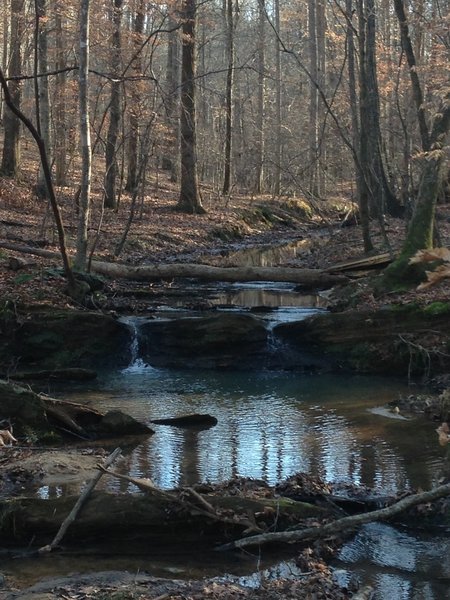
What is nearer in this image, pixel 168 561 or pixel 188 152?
pixel 168 561

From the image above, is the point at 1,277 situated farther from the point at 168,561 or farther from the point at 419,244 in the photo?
the point at 168,561

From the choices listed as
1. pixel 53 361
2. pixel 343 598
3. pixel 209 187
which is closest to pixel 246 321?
pixel 53 361

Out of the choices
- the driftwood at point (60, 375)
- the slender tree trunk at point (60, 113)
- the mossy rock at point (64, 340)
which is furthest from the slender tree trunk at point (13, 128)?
the driftwood at point (60, 375)

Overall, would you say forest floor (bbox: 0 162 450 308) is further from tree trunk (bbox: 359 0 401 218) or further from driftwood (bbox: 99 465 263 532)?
driftwood (bbox: 99 465 263 532)

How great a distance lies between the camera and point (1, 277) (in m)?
14.1

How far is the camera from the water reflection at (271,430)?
302 inches

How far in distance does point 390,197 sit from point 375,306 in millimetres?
14627

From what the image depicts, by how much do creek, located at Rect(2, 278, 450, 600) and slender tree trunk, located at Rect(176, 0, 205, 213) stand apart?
1290 cm

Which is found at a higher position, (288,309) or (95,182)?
(95,182)

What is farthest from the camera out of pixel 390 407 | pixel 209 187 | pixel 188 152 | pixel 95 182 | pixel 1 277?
pixel 209 187

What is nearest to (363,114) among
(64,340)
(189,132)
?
(64,340)

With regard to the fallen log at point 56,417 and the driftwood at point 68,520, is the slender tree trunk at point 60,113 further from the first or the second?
the driftwood at point 68,520

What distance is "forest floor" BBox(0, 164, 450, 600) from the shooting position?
5.00 metres

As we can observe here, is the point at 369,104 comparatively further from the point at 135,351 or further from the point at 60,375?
the point at 60,375
